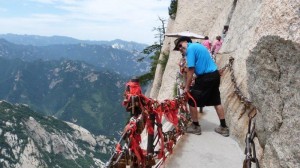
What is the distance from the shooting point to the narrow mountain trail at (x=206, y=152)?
31.6 feet

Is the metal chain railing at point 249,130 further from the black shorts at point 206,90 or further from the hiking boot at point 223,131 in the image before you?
the black shorts at point 206,90

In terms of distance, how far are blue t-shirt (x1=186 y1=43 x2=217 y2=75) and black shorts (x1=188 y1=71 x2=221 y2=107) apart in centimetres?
17

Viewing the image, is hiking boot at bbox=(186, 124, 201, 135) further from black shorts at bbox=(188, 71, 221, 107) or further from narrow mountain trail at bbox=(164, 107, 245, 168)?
black shorts at bbox=(188, 71, 221, 107)

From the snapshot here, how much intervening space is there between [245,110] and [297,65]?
21.7 ft

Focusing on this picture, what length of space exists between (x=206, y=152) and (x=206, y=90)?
1.86 meters

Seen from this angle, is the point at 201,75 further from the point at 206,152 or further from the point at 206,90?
the point at 206,152

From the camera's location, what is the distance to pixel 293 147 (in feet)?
15.5

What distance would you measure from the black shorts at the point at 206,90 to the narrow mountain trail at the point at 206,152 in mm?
1081

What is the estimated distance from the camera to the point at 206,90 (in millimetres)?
11305

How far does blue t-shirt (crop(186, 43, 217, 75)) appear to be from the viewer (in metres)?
10.9

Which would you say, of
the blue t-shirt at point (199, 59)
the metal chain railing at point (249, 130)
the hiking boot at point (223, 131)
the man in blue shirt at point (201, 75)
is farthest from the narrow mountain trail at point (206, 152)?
the blue t-shirt at point (199, 59)

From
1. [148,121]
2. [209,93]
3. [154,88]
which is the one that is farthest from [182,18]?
[148,121]

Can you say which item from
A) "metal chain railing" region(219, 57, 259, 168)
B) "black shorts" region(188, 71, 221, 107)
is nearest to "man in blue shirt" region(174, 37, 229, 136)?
"black shorts" region(188, 71, 221, 107)

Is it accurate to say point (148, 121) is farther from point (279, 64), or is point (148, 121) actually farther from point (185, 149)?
point (279, 64)
